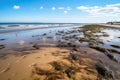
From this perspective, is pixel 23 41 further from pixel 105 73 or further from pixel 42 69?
pixel 105 73

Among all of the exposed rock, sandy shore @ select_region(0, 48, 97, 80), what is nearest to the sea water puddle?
sandy shore @ select_region(0, 48, 97, 80)

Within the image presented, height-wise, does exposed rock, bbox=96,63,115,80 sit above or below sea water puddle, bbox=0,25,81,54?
below

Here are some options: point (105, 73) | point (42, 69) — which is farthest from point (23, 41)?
point (105, 73)

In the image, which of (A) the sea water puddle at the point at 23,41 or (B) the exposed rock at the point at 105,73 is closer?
(B) the exposed rock at the point at 105,73

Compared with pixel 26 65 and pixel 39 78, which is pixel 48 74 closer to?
pixel 39 78

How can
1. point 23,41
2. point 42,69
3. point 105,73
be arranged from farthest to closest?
point 23,41
point 42,69
point 105,73

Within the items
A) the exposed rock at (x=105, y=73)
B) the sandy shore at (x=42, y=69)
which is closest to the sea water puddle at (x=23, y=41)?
the sandy shore at (x=42, y=69)

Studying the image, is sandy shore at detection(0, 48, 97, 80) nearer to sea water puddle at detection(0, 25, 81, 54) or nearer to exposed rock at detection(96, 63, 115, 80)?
exposed rock at detection(96, 63, 115, 80)

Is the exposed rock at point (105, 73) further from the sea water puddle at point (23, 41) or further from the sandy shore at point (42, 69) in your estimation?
the sea water puddle at point (23, 41)

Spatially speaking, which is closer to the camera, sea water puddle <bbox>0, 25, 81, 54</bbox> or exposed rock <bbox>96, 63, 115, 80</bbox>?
exposed rock <bbox>96, 63, 115, 80</bbox>

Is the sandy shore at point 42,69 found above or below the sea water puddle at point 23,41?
below

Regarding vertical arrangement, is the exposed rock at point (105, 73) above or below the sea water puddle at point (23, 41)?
below

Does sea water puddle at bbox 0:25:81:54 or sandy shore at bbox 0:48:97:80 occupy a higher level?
sea water puddle at bbox 0:25:81:54

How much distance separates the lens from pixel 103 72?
21.2 feet
